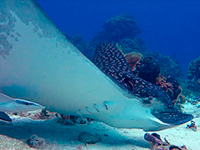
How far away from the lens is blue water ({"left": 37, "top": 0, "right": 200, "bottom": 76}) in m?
97.0

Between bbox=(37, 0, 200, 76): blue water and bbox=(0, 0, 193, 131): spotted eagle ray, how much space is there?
9688 centimetres

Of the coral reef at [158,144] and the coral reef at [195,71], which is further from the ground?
the coral reef at [195,71]

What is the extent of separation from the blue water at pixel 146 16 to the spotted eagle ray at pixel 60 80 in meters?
96.9

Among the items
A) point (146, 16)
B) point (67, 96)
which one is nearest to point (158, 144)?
point (67, 96)

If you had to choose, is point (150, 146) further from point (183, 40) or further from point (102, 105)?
point (183, 40)

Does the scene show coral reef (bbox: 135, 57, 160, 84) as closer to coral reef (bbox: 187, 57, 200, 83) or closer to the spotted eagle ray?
A: the spotted eagle ray

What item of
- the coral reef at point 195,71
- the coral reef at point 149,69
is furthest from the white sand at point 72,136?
the coral reef at point 195,71

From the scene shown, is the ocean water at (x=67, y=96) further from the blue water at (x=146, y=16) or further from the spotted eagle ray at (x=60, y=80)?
the blue water at (x=146, y=16)

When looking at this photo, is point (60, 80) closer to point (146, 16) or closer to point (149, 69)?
point (149, 69)

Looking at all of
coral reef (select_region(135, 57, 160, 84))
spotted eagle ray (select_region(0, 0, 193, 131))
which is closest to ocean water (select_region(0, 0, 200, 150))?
spotted eagle ray (select_region(0, 0, 193, 131))

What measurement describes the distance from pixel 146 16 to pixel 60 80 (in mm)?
127325

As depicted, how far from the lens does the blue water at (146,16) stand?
97000 millimetres

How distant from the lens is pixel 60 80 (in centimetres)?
180

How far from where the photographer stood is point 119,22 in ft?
83.6
